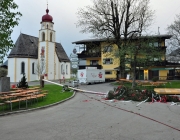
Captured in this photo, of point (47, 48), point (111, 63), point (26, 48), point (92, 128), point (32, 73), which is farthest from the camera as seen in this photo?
point (47, 48)

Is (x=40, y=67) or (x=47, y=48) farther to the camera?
(x=47, y=48)

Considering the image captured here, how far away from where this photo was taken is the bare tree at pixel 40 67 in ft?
160

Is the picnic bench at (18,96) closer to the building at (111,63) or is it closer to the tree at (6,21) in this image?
the tree at (6,21)

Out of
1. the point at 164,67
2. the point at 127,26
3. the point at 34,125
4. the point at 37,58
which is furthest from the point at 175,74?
the point at 34,125

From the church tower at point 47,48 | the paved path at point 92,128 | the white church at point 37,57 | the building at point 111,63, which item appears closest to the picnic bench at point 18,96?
the paved path at point 92,128

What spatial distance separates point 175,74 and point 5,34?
42.1m

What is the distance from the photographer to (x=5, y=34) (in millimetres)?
10789

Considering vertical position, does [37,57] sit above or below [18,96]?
above

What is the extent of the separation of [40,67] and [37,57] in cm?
349

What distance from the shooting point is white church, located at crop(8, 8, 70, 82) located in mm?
47294

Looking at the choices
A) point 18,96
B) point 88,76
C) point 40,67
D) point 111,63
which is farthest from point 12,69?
point 18,96

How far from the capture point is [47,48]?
50812 millimetres

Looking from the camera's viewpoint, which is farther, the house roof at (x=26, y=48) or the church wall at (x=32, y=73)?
the church wall at (x=32, y=73)

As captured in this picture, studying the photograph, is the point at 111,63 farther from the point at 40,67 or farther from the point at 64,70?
the point at 40,67
